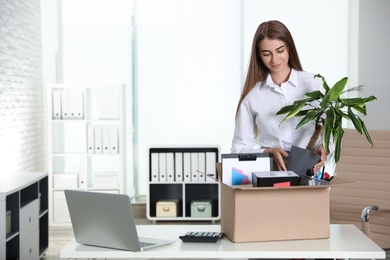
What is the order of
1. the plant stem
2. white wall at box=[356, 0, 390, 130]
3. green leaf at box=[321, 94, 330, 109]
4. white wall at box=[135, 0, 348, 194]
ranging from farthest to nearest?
white wall at box=[135, 0, 348, 194]
white wall at box=[356, 0, 390, 130]
the plant stem
green leaf at box=[321, 94, 330, 109]

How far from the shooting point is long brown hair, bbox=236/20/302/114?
280cm

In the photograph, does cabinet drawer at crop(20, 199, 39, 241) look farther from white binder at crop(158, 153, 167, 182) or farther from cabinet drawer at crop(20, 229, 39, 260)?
white binder at crop(158, 153, 167, 182)

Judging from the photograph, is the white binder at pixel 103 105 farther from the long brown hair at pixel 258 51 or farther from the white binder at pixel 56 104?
the long brown hair at pixel 258 51

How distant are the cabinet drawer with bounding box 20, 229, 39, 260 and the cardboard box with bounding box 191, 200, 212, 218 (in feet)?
6.68

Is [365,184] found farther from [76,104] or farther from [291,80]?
[76,104]

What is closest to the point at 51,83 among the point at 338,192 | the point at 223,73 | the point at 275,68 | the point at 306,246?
the point at 223,73

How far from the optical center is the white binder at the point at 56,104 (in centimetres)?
627

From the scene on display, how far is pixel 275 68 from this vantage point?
286cm

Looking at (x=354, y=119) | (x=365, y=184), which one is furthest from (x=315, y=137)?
(x=365, y=184)

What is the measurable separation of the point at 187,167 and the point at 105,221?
13.1ft

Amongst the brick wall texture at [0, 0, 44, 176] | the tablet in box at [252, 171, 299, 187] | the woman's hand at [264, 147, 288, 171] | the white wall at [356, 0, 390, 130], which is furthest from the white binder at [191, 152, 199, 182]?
the tablet in box at [252, 171, 299, 187]

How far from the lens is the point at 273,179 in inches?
97.8

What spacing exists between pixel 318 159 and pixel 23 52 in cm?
397

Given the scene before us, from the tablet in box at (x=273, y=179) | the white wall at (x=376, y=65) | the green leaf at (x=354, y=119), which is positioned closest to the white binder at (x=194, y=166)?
the white wall at (x=376, y=65)
